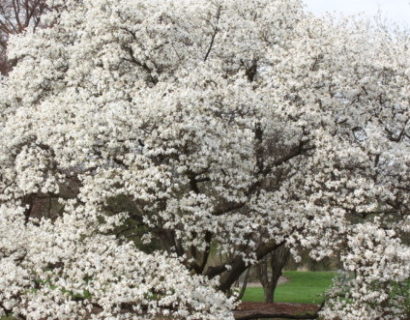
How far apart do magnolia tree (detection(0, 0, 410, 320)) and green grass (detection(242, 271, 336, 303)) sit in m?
16.1

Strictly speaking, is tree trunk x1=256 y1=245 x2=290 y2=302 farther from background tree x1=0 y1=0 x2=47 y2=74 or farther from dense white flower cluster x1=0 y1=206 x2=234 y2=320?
background tree x1=0 y1=0 x2=47 y2=74

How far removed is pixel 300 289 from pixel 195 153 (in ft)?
110

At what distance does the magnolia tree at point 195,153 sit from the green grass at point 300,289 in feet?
53.0

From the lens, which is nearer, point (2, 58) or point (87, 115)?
point (87, 115)

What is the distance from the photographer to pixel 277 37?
73.5 ft

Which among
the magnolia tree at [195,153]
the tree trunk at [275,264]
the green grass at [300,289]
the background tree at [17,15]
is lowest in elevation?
the green grass at [300,289]

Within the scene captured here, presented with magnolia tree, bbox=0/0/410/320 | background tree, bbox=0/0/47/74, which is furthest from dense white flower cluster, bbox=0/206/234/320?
background tree, bbox=0/0/47/74

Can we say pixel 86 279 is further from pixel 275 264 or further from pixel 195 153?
pixel 275 264

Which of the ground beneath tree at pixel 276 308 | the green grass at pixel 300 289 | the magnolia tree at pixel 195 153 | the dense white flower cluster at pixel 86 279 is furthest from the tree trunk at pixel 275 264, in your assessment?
the dense white flower cluster at pixel 86 279

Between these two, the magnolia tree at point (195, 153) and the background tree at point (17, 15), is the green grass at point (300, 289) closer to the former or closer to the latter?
the magnolia tree at point (195, 153)

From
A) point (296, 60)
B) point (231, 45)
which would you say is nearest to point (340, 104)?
point (296, 60)

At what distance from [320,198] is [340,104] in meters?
3.63

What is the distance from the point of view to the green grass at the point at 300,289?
4138 centimetres

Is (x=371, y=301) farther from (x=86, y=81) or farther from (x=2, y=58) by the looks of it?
(x=2, y=58)
